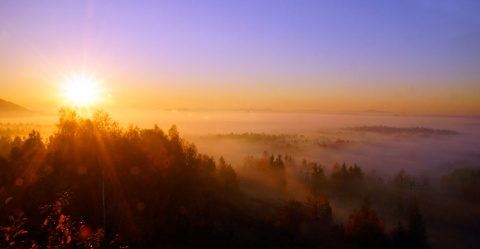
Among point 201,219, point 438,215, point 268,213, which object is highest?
point 201,219

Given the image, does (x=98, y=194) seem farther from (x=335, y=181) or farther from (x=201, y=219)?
(x=335, y=181)

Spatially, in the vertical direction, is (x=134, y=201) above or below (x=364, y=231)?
above

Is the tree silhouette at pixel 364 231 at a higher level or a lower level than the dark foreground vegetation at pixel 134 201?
lower

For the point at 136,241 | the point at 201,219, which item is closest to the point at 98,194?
the point at 136,241

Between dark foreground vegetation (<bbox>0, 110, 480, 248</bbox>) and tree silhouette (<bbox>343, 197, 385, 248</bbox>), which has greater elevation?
dark foreground vegetation (<bbox>0, 110, 480, 248</bbox>)

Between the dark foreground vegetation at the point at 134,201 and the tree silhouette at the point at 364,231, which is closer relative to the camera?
the dark foreground vegetation at the point at 134,201

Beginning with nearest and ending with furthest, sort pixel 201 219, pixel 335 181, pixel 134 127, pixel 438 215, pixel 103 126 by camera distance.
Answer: pixel 103 126
pixel 201 219
pixel 134 127
pixel 438 215
pixel 335 181

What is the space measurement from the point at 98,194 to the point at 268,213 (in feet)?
140

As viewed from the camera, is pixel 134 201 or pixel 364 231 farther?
pixel 364 231

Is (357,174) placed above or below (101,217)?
below

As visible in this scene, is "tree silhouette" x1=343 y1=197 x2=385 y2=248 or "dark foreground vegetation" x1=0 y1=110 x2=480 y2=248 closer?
"dark foreground vegetation" x1=0 y1=110 x2=480 y2=248

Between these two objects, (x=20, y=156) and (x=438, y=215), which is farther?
(x=438, y=215)

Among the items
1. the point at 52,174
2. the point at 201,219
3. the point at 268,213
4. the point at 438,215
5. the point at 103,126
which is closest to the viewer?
the point at 52,174

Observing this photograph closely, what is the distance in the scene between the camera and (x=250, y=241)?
4012 centimetres
